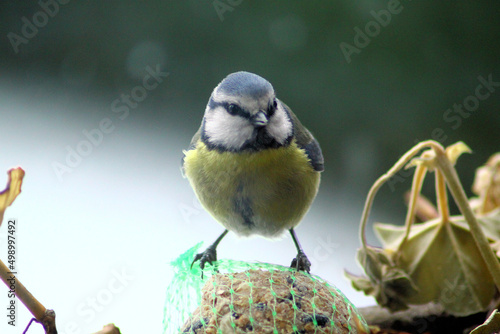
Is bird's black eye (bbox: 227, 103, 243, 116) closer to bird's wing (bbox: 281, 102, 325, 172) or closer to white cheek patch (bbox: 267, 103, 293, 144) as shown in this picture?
white cheek patch (bbox: 267, 103, 293, 144)

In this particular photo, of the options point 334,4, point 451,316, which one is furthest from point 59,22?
point 451,316

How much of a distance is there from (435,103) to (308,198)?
150cm

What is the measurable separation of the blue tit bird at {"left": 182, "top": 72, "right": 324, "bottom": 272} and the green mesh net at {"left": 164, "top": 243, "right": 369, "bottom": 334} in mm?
131

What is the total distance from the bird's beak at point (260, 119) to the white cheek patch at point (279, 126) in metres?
0.05

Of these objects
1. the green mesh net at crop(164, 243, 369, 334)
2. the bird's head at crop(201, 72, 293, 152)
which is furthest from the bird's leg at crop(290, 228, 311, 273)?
the bird's head at crop(201, 72, 293, 152)

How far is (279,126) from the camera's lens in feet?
3.43

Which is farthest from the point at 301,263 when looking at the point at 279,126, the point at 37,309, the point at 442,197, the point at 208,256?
the point at 37,309

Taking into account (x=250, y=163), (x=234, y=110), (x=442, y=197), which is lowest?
(x=442, y=197)

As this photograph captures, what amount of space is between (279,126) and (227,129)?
0.36 feet

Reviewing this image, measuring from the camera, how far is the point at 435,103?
7.79 feet

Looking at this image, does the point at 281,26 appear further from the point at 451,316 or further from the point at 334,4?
the point at 451,316

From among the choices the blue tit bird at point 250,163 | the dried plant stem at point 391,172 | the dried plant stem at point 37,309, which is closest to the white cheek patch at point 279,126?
the blue tit bird at point 250,163

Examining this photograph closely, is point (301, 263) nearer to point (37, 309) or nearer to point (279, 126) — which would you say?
point (279, 126)

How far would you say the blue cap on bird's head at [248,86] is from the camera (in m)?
0.94
